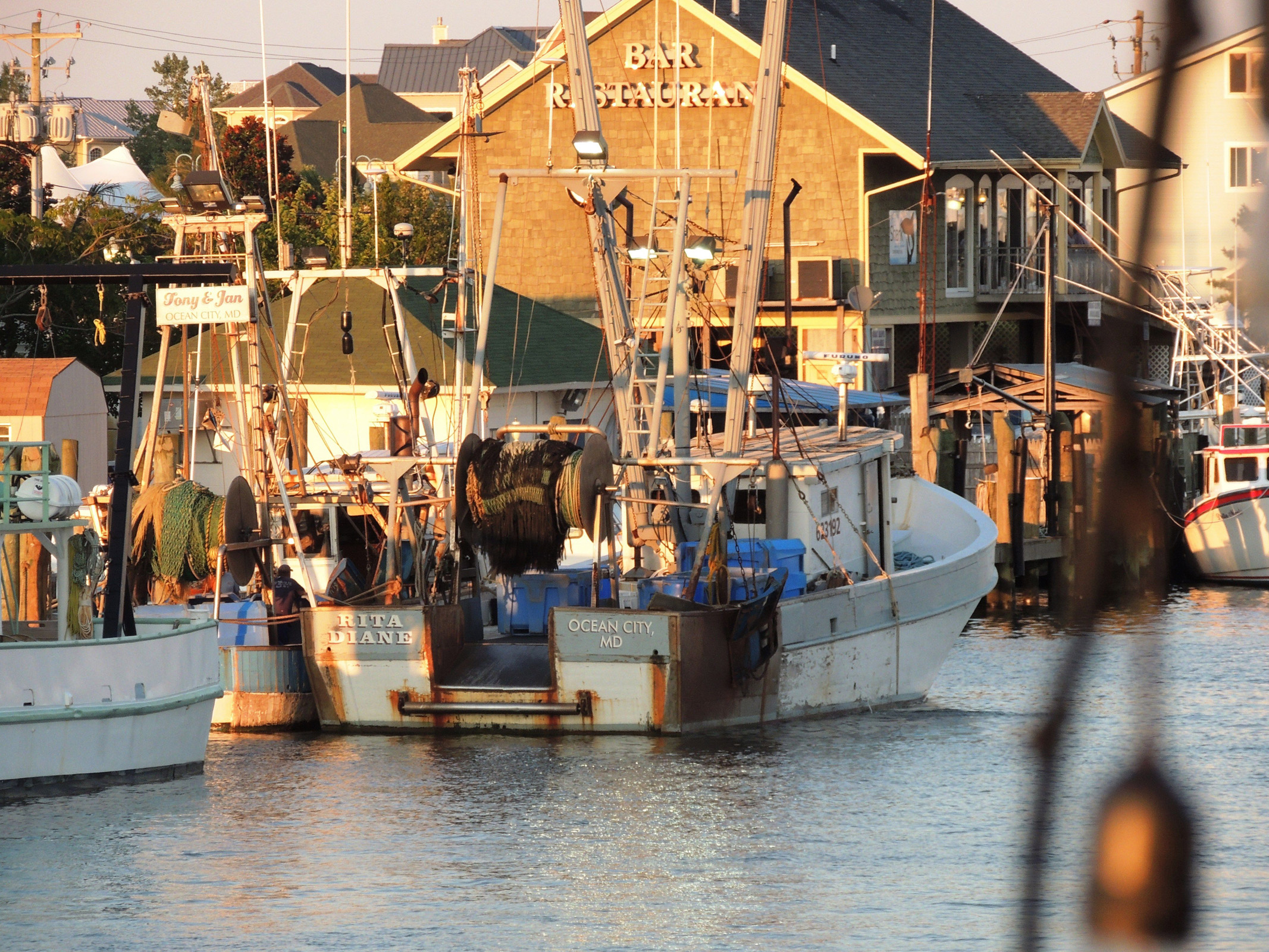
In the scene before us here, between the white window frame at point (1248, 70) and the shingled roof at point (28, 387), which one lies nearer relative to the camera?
the white window frame at point (1248, 70)

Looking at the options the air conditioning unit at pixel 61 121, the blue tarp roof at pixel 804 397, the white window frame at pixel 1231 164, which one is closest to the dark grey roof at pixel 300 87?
the air conditioning unit at pixel 61 121

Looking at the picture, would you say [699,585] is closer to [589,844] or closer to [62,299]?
[589,844]

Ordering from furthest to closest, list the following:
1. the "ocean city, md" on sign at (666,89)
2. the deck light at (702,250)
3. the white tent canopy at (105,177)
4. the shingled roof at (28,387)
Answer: the white tent canopy at (105,177) < the "ocean city, md" on sign at (666,89) < the shingled roof at (28,387) < the deck light at (702,250)

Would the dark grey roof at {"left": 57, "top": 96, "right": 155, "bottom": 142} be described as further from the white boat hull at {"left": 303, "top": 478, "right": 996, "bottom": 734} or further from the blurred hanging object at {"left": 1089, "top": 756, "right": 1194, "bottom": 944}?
the blurred hanging object at {"left": 1089, "top": 756, "right": 1194, "bottom": 944}

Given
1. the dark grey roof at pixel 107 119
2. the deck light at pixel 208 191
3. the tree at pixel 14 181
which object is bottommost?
the deck light at pixel 208 191

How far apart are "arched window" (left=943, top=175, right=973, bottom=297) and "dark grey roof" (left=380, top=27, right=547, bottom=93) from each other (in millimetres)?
79443

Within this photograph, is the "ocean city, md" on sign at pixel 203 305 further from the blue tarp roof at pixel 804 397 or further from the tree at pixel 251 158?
the tree at pixel 251 158

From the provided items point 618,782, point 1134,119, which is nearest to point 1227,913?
point 618,782

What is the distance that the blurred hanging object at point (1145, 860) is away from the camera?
106 centimetres

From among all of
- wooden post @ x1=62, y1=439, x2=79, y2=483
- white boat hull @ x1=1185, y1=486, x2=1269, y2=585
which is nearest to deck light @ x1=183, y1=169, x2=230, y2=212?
wooden post @ x1=62, y1=439, x2=79, y2=483

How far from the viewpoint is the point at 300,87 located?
114125 millimetres

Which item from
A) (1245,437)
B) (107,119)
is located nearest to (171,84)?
(107,119)

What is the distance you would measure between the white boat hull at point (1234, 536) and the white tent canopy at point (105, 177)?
3145 cm

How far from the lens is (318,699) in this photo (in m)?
17.6
